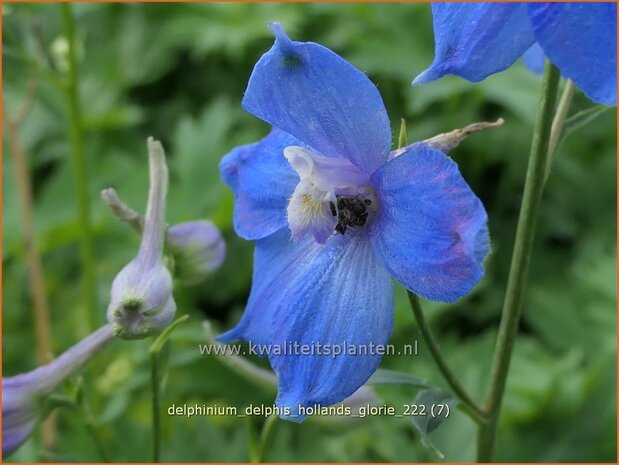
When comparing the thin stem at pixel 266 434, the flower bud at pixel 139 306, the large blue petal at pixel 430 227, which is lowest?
the thin stem at pixel 266 434

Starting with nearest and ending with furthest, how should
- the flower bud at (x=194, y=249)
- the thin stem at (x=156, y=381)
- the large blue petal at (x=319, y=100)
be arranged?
the large blue petal at (x=319, y=100)
the thin stem at (x=156, y=381)
the flower bud at (x=194, y=249)

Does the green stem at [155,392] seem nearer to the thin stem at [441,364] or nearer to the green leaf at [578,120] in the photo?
the thin stem at [441,364]

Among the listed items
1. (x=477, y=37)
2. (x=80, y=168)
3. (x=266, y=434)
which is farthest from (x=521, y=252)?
(x=80, y=168)

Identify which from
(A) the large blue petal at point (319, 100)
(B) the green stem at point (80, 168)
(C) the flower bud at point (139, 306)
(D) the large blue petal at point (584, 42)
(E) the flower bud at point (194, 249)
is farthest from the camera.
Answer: (B) the green stem at point (80, 168)

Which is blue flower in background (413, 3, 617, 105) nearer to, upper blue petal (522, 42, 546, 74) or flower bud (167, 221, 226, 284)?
upper blue petal (522, 42, 546, 74)

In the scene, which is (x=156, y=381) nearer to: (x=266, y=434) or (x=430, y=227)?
(x=266, y=434)

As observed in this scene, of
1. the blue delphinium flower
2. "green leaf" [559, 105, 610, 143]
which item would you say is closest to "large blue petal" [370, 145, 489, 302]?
the blue delphinium flower

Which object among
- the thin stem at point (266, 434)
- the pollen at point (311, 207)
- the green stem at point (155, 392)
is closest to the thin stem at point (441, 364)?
the pollen at point (311, 207)

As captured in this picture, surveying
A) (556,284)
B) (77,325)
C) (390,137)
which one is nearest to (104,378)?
(77,325)
